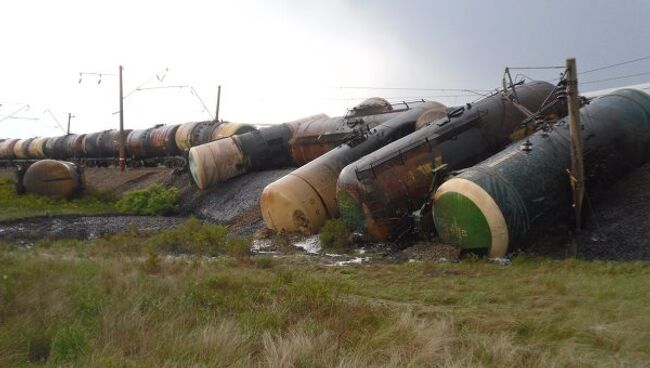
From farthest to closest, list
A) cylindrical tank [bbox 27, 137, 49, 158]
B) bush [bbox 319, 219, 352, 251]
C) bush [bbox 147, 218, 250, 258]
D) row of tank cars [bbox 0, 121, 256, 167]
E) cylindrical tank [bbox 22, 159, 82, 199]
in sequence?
cylindrical tank [bbox 27, 137, 49, 158]
row of tank cars [bbox 0, 121, 256, 167]
cylindrical tank [bbox 22, 159, 82, 199]
bush [bbox 147, 218, 250, 258]
bush [bbox 319, 219, 352, 251]

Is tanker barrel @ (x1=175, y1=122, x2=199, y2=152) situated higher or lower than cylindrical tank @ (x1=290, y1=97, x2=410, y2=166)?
lower

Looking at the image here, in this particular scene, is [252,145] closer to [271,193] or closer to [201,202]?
[201,202]

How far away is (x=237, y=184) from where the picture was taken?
26.1 meters

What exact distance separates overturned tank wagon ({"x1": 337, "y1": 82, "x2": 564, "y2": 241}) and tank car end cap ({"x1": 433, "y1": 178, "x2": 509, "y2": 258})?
135cm

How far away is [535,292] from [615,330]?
249cm

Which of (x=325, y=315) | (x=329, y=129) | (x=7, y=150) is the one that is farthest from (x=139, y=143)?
(x=325, y=315)

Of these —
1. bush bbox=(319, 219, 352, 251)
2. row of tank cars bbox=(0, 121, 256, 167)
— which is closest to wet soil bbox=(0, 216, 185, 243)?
bush bbox=(319, 219, 352, 251)

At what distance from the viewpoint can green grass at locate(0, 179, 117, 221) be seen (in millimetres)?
23927

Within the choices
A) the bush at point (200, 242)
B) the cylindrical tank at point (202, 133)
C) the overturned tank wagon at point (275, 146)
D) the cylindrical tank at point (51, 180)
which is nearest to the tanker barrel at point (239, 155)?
the overturned tank wagon at point (275, 146)

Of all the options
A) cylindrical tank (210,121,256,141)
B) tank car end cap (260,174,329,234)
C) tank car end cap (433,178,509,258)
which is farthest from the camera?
cylindrical tank (210,121,256,141)

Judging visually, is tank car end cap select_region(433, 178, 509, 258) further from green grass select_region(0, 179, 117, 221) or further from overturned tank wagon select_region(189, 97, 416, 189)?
green grass select_region(0, 179, 117, 221)

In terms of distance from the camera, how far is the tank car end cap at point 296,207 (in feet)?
55.0

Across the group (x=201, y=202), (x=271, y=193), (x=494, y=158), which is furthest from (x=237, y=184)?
(x=494, y=158)

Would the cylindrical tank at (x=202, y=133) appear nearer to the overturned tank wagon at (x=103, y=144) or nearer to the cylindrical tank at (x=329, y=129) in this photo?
the overturned tank wagon at (x=103, y=144)
